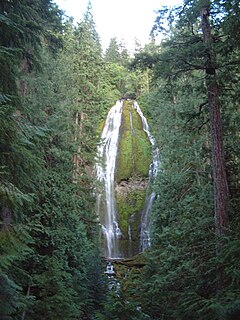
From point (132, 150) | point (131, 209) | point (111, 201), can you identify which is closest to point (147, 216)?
point (131, 209)

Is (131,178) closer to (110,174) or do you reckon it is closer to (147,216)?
(110,174)

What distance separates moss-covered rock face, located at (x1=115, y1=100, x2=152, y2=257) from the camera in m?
23.1

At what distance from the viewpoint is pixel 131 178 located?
26.3m

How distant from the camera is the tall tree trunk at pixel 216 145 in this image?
22.6 feet

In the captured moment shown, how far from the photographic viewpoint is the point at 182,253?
8195 mm

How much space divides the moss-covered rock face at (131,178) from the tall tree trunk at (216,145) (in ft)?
52.8

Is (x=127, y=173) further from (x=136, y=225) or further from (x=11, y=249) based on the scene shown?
(x=11, y=249)

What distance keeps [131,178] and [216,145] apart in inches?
750

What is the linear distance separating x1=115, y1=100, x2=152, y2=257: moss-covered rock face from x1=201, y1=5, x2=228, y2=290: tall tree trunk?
16080 millimetres

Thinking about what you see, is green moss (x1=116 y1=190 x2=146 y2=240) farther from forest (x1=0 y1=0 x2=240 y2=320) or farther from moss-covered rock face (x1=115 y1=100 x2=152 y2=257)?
forest (x1=0 y1=0 x2=240 y2=320)

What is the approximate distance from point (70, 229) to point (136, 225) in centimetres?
1235

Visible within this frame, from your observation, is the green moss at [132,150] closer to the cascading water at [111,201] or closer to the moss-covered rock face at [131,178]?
the moss-covered rock face at [131,178]

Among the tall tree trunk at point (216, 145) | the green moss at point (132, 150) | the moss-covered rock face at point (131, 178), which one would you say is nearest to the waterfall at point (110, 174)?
the moss-covered rock face at point (131, 178)

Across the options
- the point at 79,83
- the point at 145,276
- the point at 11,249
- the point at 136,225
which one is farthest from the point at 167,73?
the point at 136,225
